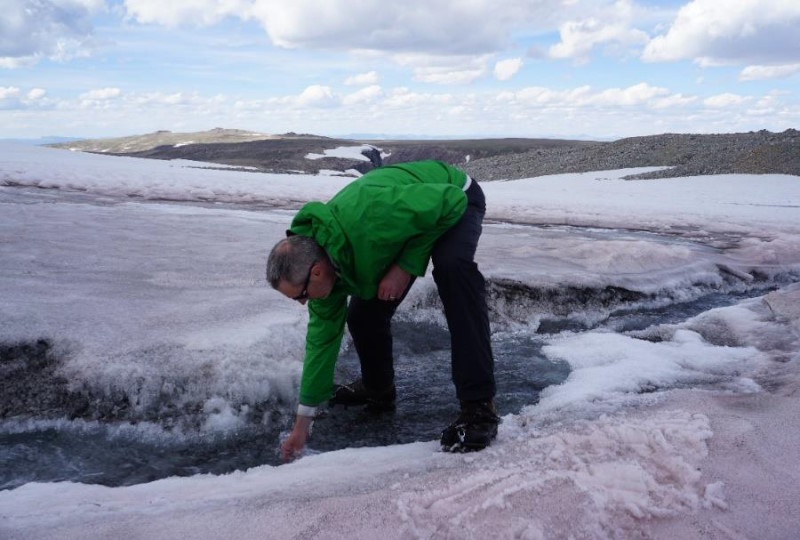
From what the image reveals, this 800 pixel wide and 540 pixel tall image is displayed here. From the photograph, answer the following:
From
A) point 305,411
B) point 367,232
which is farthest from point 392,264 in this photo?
point 305,411

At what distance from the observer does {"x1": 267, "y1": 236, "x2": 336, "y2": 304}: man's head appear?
2365 millimetres

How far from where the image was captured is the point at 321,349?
2.74 meters

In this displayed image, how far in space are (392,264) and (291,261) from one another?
450 mm

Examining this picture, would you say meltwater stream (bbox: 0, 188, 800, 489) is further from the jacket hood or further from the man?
the jacket hood

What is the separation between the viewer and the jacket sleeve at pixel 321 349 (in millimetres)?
2703

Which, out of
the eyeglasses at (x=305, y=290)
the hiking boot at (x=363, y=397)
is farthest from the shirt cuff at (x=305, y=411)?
the hiking boot at (x=363, y=397)

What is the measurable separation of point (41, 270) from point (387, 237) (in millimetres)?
3682

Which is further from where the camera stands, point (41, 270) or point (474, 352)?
point (41, 270)

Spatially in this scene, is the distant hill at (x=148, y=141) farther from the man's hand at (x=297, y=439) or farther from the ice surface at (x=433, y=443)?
the man's hand at (x=297, y=439)

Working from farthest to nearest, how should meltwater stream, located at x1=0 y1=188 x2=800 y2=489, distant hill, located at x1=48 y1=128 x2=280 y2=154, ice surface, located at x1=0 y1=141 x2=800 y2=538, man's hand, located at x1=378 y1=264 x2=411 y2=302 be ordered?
distant hill, located at x1=48 y1=128 x2=280 y2=154, meltwater stream, located at x1=0 y1=188 x2=800 y2=489, man's hand, located at x1=378 y1=264 x2=411 y2=302, ice surface, located at x1=0 y1=141 x2=800 y2=538

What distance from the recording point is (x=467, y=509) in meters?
2.10

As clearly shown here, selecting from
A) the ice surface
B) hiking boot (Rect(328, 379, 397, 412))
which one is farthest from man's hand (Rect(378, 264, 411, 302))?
hiking boot (Rect(328, 379, 397, 412))

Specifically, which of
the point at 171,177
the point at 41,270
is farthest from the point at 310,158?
the point at 41,270

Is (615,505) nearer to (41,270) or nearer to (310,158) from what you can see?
(41,270)
